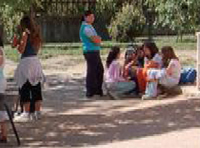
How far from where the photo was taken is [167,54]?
10.4 m

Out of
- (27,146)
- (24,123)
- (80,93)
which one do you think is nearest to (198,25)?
(80,93)

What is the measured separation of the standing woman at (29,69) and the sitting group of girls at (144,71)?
2.36 meters

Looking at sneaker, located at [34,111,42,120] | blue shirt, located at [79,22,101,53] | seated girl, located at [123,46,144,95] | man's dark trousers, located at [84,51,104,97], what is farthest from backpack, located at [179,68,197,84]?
sneaker, located at [34,111,42,120]

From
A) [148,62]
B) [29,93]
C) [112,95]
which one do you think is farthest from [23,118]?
[148,62]

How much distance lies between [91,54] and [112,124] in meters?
2.77

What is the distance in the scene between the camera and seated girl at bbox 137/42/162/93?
10492mm

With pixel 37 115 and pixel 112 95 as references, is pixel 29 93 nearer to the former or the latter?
pixel 37 115

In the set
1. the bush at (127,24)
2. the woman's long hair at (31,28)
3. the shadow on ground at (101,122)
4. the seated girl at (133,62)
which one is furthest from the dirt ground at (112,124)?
the bush at (127,24)

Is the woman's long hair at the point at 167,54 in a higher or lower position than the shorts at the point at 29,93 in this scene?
higher

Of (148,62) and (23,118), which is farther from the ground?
(148,62)

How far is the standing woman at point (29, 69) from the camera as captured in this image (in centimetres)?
850

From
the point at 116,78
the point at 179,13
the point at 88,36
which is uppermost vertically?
the point at 179,13

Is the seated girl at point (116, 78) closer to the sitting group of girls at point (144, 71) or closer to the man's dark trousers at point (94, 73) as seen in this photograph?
the sitting group of girls at point (144, 71)

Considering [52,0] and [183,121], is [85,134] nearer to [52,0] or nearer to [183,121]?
[183,121]
